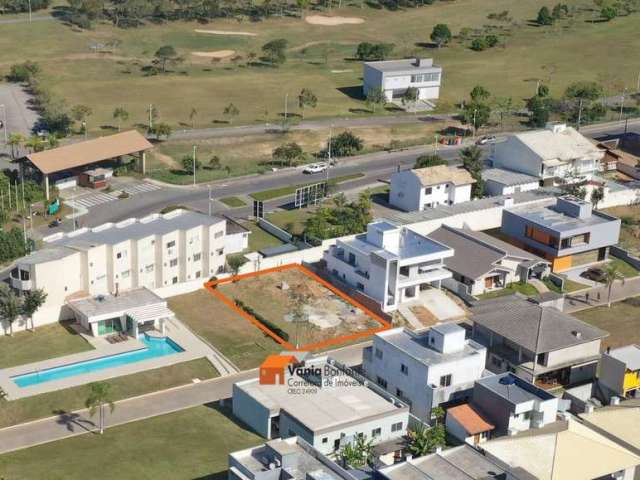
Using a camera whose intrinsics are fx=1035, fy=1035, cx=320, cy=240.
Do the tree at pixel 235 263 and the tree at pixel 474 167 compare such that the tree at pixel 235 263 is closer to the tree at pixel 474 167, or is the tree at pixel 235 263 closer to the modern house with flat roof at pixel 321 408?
the modern house with flat roof at pixel 321 408

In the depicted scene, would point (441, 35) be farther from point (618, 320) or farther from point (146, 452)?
point (146, 452)

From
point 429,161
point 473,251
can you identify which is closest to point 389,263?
point 473,251

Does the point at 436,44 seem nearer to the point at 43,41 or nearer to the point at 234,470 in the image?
the point at 43,41

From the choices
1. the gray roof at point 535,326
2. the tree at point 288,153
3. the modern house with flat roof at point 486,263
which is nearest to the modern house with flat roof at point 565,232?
the modern house with flat roof at point 486,263

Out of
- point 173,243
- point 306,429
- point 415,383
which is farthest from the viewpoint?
point 173,243

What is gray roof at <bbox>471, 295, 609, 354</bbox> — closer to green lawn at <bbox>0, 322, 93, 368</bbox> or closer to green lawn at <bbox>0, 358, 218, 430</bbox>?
green lawn at <bbox>0, 358, 218, 430</bbox>

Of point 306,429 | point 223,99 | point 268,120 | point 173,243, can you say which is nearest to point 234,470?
point 306,429
